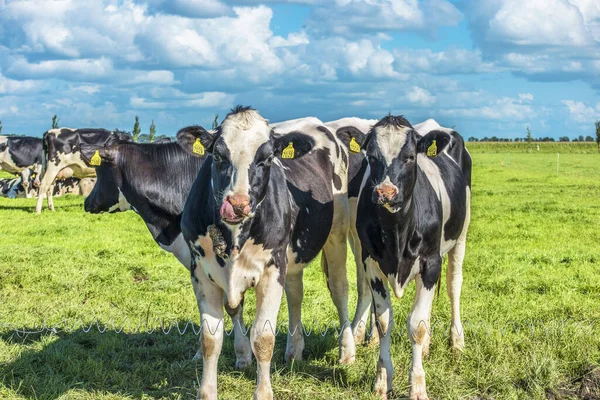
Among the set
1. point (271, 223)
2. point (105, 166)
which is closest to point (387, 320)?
point (271, 223)

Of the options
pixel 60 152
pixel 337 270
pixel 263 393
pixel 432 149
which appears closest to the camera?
pixel 263 393

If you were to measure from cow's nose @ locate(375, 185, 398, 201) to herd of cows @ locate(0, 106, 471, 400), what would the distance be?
1 centimetres

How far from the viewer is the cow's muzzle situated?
15.7ft

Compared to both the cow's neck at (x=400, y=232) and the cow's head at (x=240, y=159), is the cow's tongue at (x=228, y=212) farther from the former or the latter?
the cow's neck at (x=400, y=232)

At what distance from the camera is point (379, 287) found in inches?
238

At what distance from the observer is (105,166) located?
8148mm

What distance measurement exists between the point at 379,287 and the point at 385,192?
1115 millimetres

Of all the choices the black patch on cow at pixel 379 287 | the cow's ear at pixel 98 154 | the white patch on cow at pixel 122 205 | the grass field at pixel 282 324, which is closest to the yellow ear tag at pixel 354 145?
the black patch on cow at pixel 379 287

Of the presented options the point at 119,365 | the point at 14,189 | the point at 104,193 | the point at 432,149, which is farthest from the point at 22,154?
the point at 432,149

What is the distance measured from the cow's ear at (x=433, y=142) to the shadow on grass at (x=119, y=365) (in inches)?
82.5

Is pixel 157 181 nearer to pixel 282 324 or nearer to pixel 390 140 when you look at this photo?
pixel 282 324

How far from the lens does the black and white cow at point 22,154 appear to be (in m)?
23.4

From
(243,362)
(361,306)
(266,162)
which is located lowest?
(243,362)

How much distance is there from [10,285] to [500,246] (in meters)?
8.46
